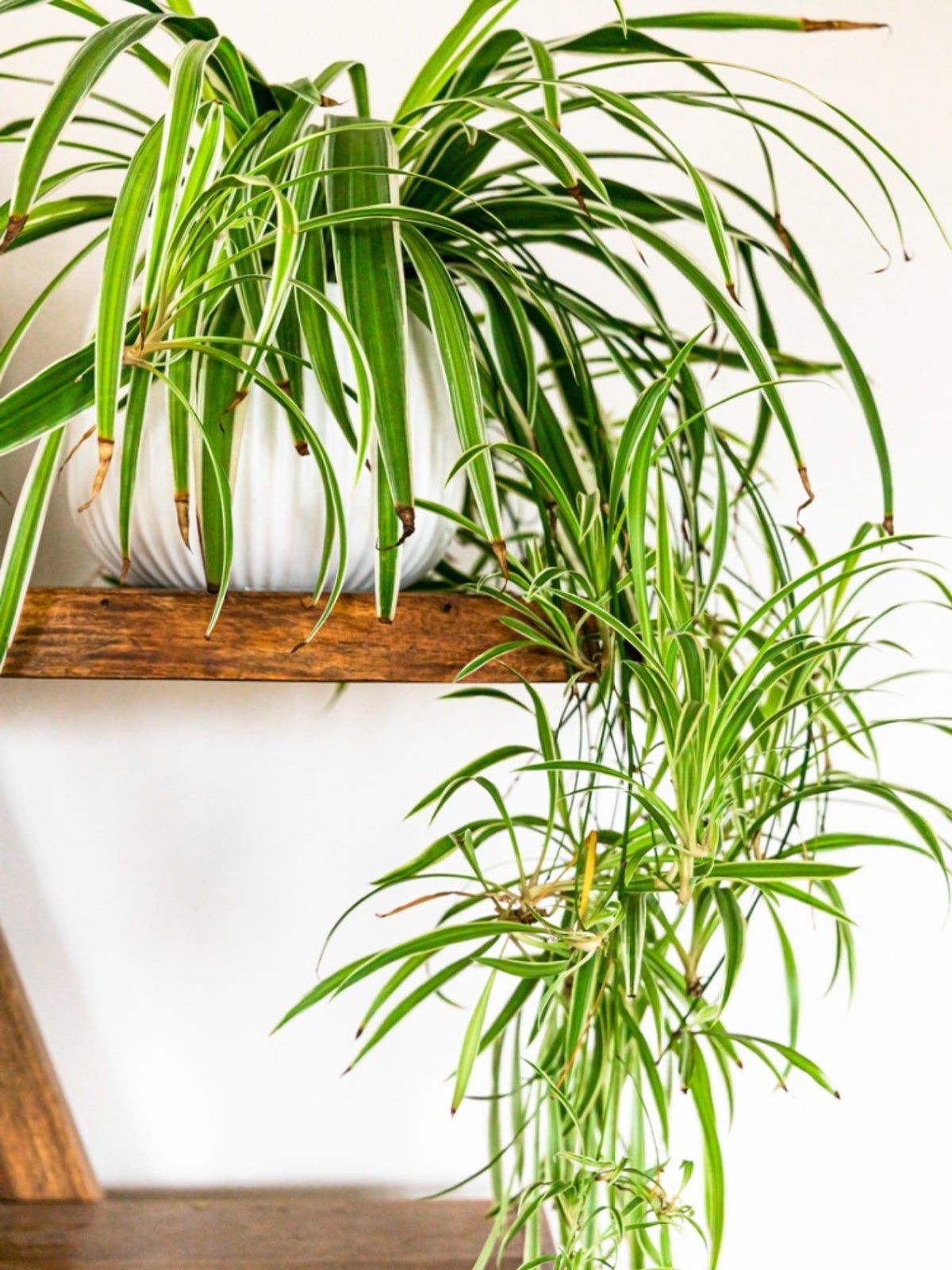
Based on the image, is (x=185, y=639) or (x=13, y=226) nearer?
(x=13, y=226)

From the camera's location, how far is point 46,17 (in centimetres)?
113

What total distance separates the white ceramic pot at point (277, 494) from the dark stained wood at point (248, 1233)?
638 millimetres

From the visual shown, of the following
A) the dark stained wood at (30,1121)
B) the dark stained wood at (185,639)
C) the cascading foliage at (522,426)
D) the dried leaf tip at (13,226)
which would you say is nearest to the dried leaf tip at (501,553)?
the cascading foliage at (522,426)

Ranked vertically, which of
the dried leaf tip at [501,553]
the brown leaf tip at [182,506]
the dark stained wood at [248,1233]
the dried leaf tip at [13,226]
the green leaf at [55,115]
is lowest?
the dark stained wood at [248,1233]

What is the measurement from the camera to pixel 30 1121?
42.0 inches

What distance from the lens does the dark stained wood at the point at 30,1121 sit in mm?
1036

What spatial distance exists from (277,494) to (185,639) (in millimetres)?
118

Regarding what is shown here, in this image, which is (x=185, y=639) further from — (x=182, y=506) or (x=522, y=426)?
(x=522, y=426)

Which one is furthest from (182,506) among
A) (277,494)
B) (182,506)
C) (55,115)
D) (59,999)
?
(59,999)

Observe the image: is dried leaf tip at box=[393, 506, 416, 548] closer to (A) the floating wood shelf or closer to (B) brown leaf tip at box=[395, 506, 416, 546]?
(B) brown leaf tip at box=[395, 506, 416, 546]

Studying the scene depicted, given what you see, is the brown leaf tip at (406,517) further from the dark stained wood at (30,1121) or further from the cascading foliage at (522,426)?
the dark stained wood at (30,1121)

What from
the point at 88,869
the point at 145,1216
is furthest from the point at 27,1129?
the point at 88,869

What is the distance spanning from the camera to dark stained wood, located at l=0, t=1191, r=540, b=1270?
981 millimetres

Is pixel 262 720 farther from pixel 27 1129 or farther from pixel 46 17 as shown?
pixel 46 17
